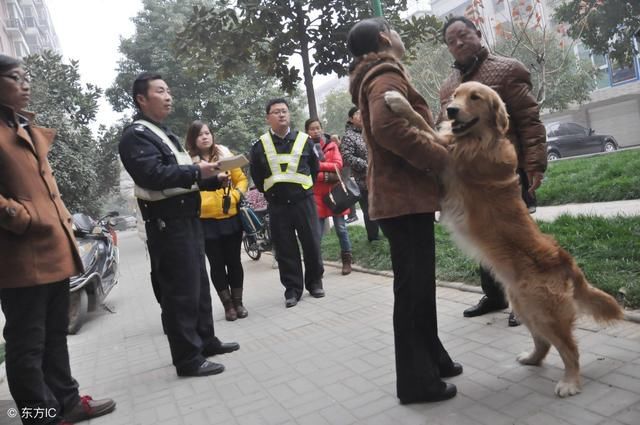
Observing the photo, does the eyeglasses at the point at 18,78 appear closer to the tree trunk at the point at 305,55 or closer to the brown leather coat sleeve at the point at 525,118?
the brown leather coat sleeve at the point at 525,118

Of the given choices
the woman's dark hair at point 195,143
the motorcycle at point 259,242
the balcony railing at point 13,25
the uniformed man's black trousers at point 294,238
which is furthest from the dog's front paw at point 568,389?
the balcony railing at point 13,25

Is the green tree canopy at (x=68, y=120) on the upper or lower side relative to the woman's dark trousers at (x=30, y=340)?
upper

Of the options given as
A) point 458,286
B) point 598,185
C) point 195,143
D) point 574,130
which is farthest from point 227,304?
point 574,130

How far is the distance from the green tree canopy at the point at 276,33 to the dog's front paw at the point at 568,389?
24.4ft

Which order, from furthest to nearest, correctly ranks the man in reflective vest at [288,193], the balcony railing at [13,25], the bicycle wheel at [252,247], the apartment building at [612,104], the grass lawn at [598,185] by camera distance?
1. the balcony railing at [13,25]
2. the apartment building at [612,104]
3. the bicycle wheel at [252,247]
4. the grass lawn at [598,185]
5. the man in reflective vest at [288,193]

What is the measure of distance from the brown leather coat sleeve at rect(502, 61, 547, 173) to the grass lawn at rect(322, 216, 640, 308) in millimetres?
1221

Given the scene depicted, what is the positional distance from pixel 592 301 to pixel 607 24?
14.6m

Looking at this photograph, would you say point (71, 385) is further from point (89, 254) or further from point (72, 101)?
point (72, 101)

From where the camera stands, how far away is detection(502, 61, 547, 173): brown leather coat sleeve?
342cm

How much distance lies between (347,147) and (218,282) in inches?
115

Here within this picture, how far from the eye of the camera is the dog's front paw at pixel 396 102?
2.46m

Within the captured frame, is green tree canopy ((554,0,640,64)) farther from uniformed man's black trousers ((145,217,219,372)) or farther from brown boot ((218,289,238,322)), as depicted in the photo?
uniformed man's black trousers ((145,217,219,372))

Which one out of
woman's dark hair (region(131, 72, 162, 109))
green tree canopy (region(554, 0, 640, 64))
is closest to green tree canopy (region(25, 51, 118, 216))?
woman's dark hair (region(131, 72, 162, 109))

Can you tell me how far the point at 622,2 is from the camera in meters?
13.4
